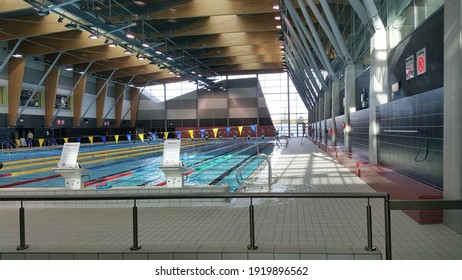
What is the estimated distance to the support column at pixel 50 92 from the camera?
32.2m

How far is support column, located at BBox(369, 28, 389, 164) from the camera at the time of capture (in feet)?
32.1

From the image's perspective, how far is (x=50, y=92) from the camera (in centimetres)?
3256

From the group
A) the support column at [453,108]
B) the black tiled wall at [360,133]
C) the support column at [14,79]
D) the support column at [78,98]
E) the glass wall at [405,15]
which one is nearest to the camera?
the support column at [453,108]

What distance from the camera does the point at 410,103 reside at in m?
7.27

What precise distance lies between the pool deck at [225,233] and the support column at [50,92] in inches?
1115

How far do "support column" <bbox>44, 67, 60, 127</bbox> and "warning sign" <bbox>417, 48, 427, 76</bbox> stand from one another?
3113 cm

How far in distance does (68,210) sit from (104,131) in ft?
121

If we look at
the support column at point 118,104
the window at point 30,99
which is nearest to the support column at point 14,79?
the window at point 30,99

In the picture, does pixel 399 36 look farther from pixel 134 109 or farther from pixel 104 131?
pixel 134 109

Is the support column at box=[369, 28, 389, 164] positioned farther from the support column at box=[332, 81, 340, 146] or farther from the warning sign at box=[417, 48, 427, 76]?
the support column at box=[332, 81, 340, 146]

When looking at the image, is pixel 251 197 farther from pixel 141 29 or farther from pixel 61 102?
pixel 61 102

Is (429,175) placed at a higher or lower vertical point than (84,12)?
lower

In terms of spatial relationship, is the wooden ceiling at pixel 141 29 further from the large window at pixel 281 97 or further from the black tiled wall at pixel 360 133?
the black tiled wall at pixel 360 133

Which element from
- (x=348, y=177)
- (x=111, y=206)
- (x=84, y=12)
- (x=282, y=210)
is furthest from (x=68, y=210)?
(x=84, y=12)
